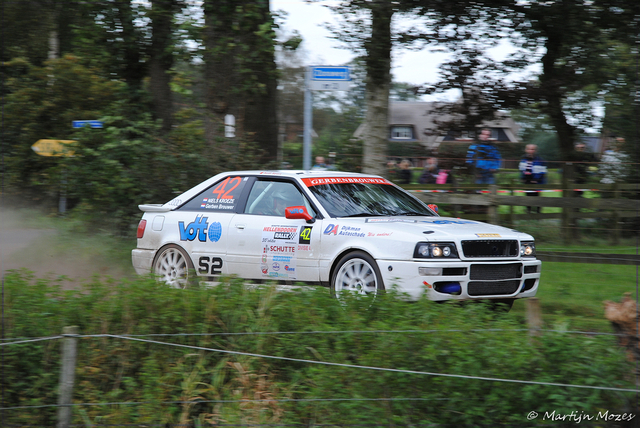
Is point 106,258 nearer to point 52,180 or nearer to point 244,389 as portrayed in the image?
point 52,180

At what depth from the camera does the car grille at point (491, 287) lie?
6.34m

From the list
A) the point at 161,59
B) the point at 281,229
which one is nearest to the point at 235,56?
the point at 161,59

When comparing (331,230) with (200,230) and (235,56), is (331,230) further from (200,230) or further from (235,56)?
(235,56)

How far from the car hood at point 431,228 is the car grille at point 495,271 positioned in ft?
0.92

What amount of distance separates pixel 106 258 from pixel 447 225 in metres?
6.30

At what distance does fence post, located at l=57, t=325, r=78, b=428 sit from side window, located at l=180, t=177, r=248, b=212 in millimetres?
3656

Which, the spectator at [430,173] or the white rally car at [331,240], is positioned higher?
the spectator at [430,173]

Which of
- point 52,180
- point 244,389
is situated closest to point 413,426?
point 244,389

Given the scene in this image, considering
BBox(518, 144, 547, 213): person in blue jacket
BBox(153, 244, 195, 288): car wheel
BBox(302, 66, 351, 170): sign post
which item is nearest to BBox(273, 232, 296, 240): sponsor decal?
BBox(153, 244, 195, 288): car wheel

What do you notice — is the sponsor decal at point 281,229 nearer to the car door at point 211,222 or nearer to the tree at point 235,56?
the car door at point 211,222

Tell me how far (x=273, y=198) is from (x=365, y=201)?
1043 mm

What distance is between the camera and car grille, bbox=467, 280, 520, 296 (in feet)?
20.8

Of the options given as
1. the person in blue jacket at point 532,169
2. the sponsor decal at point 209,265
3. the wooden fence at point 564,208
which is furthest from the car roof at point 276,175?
the person in blue jacket at point 532,169

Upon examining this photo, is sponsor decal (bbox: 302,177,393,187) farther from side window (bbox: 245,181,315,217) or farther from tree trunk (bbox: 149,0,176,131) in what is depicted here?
tree trunk (bbox: 149,0,176,131)
